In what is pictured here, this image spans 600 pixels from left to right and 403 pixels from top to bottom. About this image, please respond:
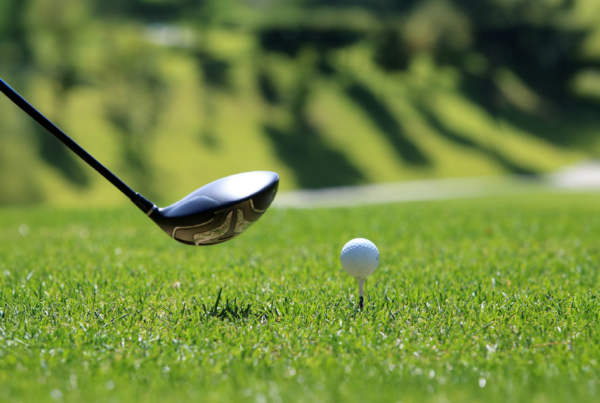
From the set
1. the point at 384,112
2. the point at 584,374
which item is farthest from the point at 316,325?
the point at 384,112

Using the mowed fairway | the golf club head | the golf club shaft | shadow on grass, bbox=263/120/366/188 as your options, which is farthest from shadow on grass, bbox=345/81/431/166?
the golf club shaft

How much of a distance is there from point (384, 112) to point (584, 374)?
4570cm

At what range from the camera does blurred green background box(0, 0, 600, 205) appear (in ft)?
110

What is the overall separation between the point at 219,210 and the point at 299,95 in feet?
128

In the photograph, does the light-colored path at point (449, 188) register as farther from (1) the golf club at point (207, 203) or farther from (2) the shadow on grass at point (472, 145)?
(1) the golf club at point (207, 203)

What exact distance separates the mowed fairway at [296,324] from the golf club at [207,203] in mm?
679

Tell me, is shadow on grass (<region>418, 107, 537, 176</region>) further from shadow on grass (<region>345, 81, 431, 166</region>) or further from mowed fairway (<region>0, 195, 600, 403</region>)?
mowed fairway (<region>0, 195, 600, 403</region>)

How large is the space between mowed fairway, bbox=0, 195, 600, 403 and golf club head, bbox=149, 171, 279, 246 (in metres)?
0.65

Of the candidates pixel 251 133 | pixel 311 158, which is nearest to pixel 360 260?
pixel 311 158

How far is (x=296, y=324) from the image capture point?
4.05m

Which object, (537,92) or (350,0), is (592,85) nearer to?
(537,92)

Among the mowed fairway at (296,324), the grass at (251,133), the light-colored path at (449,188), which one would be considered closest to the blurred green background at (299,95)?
the grass at (251,133)

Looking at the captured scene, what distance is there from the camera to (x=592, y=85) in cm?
6138

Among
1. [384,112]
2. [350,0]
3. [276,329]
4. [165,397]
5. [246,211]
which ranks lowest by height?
[165,397]
